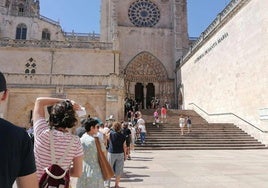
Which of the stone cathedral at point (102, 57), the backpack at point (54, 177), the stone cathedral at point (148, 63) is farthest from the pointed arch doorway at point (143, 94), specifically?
the backpack at point (54, 177)

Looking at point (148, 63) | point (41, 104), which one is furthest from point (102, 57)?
point (41, 104)

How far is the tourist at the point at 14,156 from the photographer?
1.32 m

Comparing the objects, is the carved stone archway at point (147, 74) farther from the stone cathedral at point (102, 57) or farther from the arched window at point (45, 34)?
the arched window at point (45, 34)

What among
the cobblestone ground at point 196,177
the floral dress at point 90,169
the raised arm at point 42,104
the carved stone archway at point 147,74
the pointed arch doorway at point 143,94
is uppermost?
the carved stone archway at point 147,74

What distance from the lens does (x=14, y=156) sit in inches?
53.2

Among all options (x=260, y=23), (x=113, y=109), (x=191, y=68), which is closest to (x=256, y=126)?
(x=260, y=23)

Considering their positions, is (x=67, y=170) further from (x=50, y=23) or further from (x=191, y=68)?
(x=50, y=23)

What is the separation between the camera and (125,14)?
105 ft

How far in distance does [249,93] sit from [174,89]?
47.8 ft

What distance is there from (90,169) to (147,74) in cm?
2738

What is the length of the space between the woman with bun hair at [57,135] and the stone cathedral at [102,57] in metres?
15.5

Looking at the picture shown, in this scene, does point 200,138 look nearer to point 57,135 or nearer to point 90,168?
point 90,168

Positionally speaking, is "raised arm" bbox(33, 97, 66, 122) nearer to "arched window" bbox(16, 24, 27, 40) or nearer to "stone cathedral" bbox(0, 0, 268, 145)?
"stone cathedral" bbox(0, 0, 268, 145)

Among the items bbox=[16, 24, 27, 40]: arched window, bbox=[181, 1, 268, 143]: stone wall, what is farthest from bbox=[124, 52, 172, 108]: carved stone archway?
bbox=[16, 24, 27, 40]: arched window
